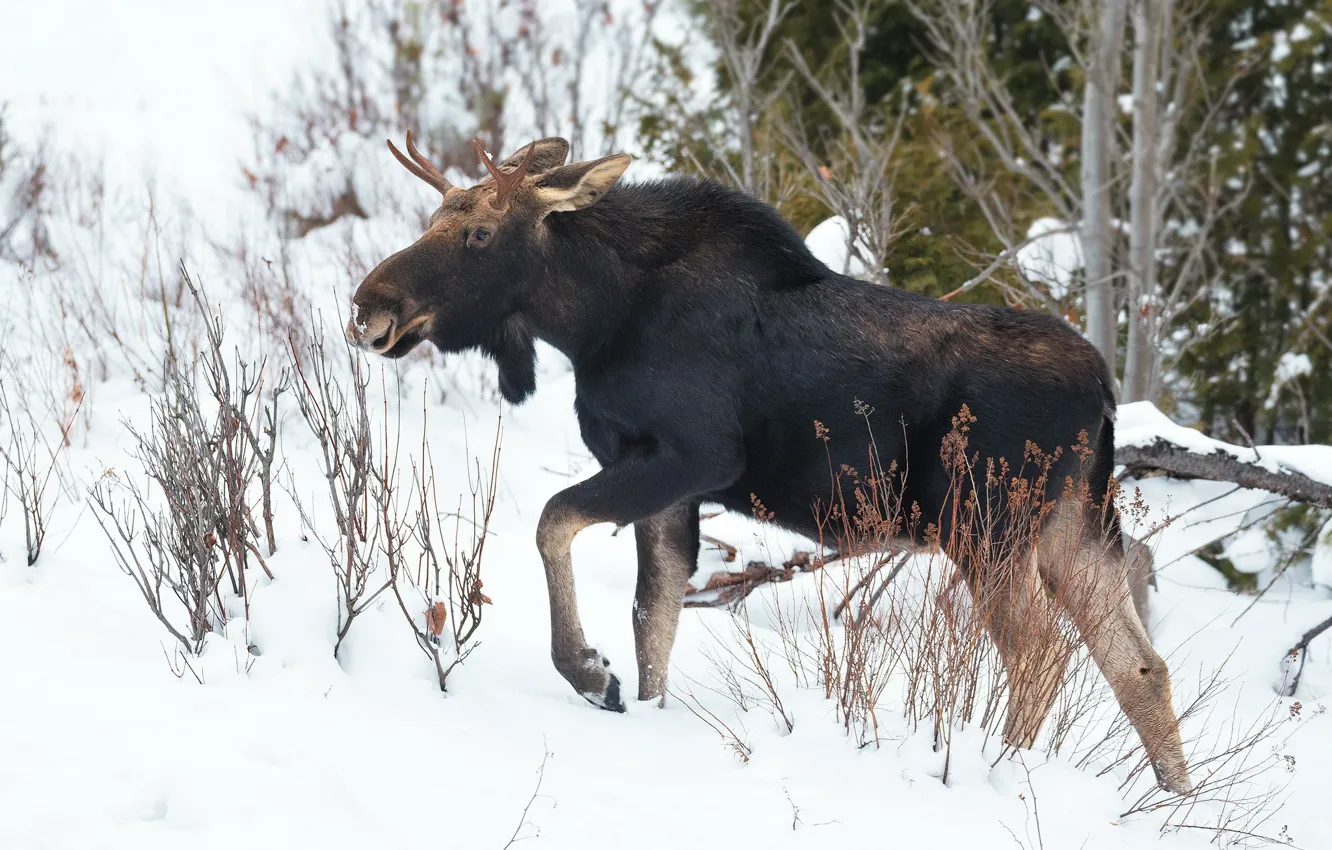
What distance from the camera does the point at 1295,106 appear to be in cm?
1405

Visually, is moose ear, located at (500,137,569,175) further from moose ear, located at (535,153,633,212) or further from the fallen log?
the fallen log

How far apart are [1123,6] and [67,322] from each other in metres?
7.59

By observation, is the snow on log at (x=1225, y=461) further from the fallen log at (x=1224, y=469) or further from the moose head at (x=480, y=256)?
the moose head at (x=480, y=256)

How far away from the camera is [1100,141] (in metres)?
9.06

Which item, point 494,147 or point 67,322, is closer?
point 67,322

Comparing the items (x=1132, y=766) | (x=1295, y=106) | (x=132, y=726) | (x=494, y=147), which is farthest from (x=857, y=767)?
(x=1295, y=106)

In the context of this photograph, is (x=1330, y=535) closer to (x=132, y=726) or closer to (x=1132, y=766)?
(x=1132, y=766)

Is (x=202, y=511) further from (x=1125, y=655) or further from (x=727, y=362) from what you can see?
(x=1125, y=655)

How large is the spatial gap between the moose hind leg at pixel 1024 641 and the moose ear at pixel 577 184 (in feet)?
5.85

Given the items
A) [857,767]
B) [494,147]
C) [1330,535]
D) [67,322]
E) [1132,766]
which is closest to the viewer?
[857,767]

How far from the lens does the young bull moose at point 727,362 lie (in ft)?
14.2

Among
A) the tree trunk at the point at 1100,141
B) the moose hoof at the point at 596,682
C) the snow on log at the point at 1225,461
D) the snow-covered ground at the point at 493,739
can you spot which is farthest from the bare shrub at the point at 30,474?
the tree trunk at the point at 1100,141

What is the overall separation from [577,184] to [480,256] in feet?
1.34

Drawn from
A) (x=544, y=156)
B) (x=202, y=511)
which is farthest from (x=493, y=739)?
(x=544, y=156)
